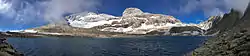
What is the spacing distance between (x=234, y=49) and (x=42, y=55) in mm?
82467

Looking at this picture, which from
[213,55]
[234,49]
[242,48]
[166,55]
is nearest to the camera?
[242,48]

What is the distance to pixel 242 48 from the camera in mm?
33094

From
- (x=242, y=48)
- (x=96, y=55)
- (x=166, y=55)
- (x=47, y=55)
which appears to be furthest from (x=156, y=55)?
(x=242, y=48)

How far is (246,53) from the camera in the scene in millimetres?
30391

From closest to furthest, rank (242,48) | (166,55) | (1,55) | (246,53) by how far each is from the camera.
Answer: (246,53) < (242,48) < (1,55) < (166,55)

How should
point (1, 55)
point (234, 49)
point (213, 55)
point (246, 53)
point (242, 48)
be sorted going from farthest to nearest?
point (1, 55) → point (213, 55) → point (234, 49) → point (242, 48) → point (246, 53)

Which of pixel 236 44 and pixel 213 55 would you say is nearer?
pixel 236 44

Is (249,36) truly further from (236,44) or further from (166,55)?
(166,55)

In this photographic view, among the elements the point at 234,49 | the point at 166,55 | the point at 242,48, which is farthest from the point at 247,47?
the point at 166,55

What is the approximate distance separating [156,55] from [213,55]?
67.6 meters

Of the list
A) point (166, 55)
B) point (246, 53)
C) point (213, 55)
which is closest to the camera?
point (246, 53)

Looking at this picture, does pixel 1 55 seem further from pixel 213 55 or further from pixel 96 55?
pixel 96 55

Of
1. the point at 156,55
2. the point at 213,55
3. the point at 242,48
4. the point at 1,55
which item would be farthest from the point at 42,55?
the point at 242,48

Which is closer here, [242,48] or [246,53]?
[246,53]
